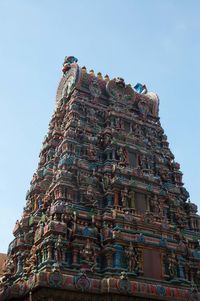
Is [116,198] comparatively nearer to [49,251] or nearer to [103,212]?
[103,212]

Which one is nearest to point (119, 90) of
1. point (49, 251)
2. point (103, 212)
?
point (103, 212)

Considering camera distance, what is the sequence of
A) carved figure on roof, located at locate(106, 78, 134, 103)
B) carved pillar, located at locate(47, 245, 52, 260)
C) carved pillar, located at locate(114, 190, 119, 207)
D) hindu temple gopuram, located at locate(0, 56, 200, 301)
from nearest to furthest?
carved pillar, located at locate(47, 245, 52, 260), hindu temple gopuram, located at locate(0, 56, 200, 301), carved pillar, located at locate(114, 190, 119, 207), carved figure on roof, located at locate(106, 78, 134, 103)

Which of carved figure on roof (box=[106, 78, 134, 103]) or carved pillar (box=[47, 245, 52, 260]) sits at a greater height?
carved figure on roof (box=[106, 78, 134, 103])

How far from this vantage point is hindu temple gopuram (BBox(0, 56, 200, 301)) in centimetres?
2192

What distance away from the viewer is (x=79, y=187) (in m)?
26.3

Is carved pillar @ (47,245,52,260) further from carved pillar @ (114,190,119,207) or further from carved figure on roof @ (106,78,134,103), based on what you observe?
carved figure on roof @ (106,78,134,103)

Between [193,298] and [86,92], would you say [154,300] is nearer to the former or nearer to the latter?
[193,298]

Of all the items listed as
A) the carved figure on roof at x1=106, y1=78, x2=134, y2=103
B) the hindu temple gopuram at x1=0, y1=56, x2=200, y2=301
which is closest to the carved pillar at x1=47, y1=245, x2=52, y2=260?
the hindu temple gopuram at x1=0, y1=56, x2=200, y2=301

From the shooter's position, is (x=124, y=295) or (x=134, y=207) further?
(x=134, y=207)

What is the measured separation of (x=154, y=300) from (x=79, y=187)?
8320 millimetres

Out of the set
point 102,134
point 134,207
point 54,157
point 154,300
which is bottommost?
point 154,300

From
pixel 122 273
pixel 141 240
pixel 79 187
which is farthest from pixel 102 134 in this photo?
pixel 122 273

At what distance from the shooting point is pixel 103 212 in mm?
25922

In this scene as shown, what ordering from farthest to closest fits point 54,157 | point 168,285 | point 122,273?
point 54,157 → point 168,285 → point 122,273
